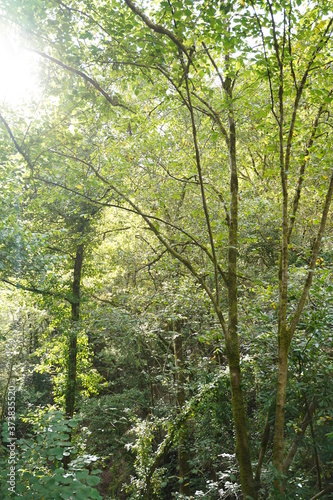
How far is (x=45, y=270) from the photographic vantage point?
21.1 ft

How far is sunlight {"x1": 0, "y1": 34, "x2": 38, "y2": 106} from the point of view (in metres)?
3.08

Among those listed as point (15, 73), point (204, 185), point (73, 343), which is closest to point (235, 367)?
point (204, 185)

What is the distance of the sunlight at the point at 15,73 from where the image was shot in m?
3.08

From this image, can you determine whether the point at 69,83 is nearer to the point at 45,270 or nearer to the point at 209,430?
the point at 45,270

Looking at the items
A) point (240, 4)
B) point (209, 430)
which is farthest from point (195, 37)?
point (209, 430)

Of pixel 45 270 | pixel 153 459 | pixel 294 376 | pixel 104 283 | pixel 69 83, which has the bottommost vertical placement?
pixel 153 459

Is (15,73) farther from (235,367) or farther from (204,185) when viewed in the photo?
(235,367)

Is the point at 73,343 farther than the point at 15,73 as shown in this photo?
Yes

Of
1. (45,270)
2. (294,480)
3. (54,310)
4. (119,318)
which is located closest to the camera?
(294,480)

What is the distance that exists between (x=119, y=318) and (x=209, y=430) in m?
2.73

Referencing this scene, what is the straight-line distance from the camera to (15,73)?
378 cm

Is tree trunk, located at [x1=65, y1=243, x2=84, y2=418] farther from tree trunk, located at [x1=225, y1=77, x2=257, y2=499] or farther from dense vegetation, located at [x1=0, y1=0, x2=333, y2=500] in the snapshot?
tree trunk, located at [x1=225, y1=77, x2=257, y2=499]

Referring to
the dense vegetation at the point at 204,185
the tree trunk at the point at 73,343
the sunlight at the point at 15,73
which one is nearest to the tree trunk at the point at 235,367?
the dense vegetation at the point at 204,185

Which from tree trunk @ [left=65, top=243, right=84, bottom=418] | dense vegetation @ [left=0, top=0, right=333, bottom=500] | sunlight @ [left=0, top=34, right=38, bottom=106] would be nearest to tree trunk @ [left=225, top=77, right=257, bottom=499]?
dense vegetation @ [left=0, top=0, right=333, bottom=500]
